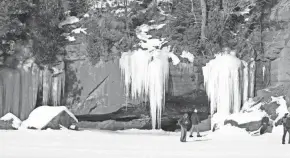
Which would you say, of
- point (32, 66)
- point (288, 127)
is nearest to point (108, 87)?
point (32, 66)

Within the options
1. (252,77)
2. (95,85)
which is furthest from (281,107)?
(95,85)

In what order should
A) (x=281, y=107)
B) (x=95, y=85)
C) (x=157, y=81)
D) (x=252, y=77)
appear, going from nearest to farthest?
(x=281, y=107) → (x=157, y=81) → (x=252, y=77) → (x=95, y=85)

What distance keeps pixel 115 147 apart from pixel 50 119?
20.5 feet

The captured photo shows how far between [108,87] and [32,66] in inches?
170

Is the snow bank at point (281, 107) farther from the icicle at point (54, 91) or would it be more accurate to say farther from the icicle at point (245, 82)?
the icicle at point (54, 91)

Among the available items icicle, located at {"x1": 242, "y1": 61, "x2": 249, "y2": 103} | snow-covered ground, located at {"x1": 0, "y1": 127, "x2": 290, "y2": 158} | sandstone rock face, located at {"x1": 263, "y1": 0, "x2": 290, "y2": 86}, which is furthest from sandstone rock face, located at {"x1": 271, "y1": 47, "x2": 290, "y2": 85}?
snow-covered ground, located at {"x1": 0, "y1": 127, "x2": 290, "y2": 158}

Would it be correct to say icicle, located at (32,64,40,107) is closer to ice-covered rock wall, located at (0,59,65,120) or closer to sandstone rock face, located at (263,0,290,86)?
ice-covered rock wall, located at (0,59,65,120)

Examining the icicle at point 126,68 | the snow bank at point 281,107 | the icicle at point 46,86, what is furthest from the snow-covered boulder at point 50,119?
the snow bank at point 281,107

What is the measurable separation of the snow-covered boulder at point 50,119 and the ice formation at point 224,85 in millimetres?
7257

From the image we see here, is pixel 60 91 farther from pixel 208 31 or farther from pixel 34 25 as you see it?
pixel 208 31

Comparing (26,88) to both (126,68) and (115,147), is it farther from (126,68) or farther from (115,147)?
(115,147)

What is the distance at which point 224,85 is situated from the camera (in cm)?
2089

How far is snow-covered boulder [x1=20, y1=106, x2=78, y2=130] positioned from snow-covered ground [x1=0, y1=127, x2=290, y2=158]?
100 centimetres

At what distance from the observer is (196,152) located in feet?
39.9
